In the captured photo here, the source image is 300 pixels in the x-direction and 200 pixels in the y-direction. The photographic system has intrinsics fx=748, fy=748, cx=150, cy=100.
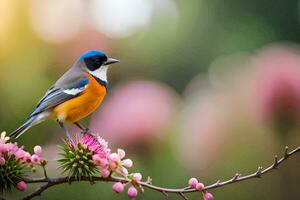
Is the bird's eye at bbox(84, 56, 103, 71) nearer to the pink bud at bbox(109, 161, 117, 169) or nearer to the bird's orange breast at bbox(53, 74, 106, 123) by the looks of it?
the bird's orange breast at bbox(53, 74, 106, 123)

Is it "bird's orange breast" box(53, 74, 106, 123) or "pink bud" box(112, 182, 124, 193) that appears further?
"bird's orange breast" box(53, 74, 106, 123)

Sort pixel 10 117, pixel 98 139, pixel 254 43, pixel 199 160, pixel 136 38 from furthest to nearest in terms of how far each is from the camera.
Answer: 1. pixel 254 43
2. pixel 136 38
3. pixel 199 160
4. pixel 10 117
5. pixel 98 139

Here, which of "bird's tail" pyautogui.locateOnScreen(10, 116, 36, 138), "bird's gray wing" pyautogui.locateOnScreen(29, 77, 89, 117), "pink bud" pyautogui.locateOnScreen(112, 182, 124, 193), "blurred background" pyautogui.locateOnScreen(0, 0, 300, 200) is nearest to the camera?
"pink bud" pyautogui.locateOnScreen(112, 182, 124, 193)

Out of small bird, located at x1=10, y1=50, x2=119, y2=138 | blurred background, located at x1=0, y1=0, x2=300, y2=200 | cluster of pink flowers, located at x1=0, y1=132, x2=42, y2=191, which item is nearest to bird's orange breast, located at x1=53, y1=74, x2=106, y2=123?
small bird, located at x1=10, y1=50, x2=119, y2=138

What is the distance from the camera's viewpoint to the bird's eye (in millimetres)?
1068

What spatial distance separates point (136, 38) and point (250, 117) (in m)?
0.51

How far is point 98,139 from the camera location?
844mm

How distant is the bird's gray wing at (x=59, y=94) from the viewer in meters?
1.03

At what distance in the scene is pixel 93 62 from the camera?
108cm

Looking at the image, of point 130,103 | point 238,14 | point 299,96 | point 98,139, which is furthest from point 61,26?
point 98,139

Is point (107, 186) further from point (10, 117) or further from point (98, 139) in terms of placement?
point (98, 139)

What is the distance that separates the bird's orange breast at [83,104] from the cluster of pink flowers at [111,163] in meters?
0.23

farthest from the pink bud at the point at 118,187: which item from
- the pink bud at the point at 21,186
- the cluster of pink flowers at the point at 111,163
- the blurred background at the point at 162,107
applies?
the blurred background at the point at 162,107

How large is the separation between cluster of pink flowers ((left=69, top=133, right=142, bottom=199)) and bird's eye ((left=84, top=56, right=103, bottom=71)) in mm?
239
